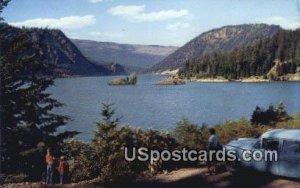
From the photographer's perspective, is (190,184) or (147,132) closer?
(190,184)

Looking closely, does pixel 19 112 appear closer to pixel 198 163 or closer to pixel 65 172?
pixel 65 172

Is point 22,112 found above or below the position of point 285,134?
below

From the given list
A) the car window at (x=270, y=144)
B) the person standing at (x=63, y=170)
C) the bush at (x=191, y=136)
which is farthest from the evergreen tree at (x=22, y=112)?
the car window at (x=270, y=144)

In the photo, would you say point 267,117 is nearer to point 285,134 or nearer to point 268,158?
point 268,158

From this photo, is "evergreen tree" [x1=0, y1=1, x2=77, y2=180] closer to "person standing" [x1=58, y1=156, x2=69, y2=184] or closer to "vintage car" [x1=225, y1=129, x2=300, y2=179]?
"person standing" [x1=58, y1=156, x2=69, y2=184]

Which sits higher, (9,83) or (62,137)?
(9,83)

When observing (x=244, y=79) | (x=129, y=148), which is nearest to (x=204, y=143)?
(x=129, y=148)

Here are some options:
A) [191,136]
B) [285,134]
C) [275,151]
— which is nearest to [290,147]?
[285,134]
